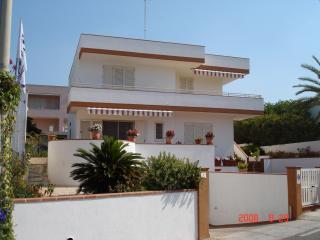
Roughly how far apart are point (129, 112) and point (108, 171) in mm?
13934

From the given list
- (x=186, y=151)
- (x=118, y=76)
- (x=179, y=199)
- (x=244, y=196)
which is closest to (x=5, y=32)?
(x=179, y=199)

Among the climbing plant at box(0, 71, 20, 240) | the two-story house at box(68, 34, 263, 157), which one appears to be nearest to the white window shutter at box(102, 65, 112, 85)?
the two-story house at box(68, 34, 263, 157)

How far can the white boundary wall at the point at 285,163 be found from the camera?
27.5 metres

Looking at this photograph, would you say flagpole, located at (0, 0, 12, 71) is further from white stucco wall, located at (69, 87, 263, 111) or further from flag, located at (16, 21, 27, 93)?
white stucco wall, located at (69, 87, 263, 111)

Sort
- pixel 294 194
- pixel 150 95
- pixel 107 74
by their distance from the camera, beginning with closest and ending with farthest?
1. pixel 294 194
2. pixel 150 95
3. pixel 107 74

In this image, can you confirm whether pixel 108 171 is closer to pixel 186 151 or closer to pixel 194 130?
pixel 186 151

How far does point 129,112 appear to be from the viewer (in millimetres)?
27281

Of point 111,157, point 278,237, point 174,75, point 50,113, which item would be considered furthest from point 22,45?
point 50,113

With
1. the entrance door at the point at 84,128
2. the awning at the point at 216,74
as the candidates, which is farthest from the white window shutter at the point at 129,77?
the awning at the point at 216,74

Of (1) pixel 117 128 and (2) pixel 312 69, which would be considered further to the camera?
(2) pixel 312 69

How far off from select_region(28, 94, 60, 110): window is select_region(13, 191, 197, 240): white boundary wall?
55.8m

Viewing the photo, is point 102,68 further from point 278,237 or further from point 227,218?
point 278,237

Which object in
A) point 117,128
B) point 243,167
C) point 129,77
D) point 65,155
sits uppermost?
point 129,77

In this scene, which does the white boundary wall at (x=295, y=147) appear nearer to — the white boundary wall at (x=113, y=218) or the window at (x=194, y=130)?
the window at (x=194, y=130)
